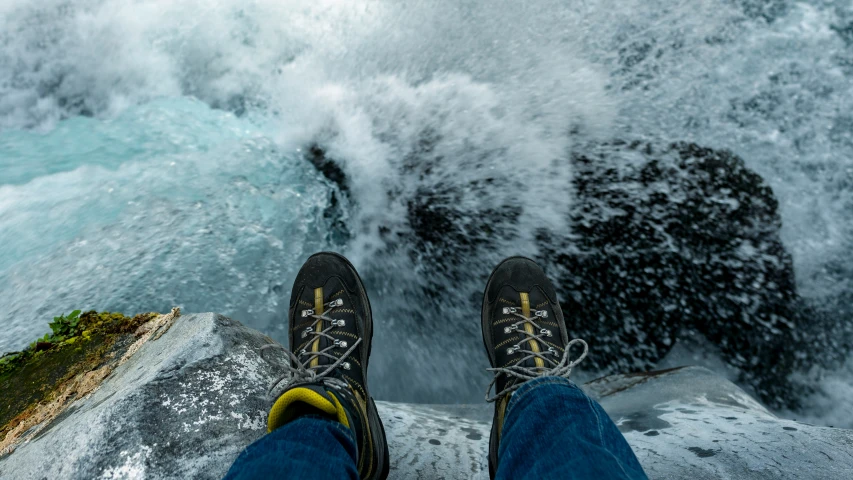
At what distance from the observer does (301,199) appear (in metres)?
2.96

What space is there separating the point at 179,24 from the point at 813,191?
5012mm

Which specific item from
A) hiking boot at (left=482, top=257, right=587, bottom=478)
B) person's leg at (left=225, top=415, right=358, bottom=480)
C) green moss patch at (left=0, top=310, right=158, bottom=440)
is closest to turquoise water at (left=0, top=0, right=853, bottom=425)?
green moss patch at (left=0, top=310, right=158, bottom=440)

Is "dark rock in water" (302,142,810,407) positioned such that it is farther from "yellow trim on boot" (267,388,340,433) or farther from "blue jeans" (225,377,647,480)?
"yellow trim on boot" (267,388,340,433)

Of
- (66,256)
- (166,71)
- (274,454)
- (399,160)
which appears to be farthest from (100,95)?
(274,454)

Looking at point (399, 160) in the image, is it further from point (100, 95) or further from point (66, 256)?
point (100, 95)

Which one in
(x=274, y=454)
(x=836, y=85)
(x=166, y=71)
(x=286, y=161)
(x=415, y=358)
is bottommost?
(x=415, y=358)

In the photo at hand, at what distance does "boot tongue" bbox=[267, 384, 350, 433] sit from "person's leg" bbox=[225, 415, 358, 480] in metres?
0.05

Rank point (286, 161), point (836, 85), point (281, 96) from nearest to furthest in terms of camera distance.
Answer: point (836, 85), point (286, 161), point (281, 96)

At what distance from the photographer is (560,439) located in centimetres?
113

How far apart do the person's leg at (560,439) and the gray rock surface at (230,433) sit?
0.26 metres

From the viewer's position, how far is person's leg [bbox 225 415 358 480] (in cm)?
100

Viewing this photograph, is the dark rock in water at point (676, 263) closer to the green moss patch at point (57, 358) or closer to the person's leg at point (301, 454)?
the person's leg at point (301, 454)

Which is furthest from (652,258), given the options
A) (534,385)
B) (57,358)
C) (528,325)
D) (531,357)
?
(57,358)

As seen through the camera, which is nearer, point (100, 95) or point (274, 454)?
point (274, 454)
